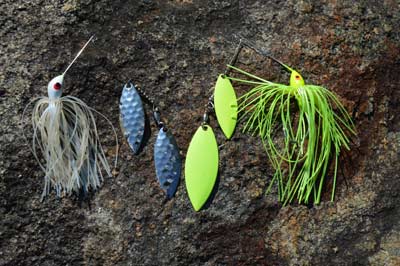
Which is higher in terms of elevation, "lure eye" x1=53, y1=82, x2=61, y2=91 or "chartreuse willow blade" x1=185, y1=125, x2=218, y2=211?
"lure eye" x1=53, y1=82, x2=61, y2=91

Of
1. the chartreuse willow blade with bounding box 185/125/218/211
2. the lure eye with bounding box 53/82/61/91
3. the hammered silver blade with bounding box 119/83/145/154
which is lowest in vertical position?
the chartreuse willow blade with bounding box 185/125/218/211

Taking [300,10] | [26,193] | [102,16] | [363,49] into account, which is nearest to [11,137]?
[26,193]

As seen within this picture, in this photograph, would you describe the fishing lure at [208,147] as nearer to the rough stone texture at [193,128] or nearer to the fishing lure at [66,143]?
the rough stone texture at [193,128]

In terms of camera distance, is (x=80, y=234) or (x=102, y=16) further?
(x=102, y=16)

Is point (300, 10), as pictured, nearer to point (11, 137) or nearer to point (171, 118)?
point (171, 118)

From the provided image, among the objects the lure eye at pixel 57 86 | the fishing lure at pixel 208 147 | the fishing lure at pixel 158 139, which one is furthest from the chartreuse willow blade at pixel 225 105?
the lure eye at pixel 57 86

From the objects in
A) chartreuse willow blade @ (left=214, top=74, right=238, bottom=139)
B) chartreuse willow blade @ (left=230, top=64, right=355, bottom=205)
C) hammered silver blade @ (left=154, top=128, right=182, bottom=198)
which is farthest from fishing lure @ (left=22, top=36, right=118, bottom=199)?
chartreuse willow blade @ (left=230, top=64, right=355, bottom=205)

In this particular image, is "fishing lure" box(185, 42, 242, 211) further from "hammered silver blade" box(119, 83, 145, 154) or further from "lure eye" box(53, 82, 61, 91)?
"lure eye" box(53, 82, 61, 91)
